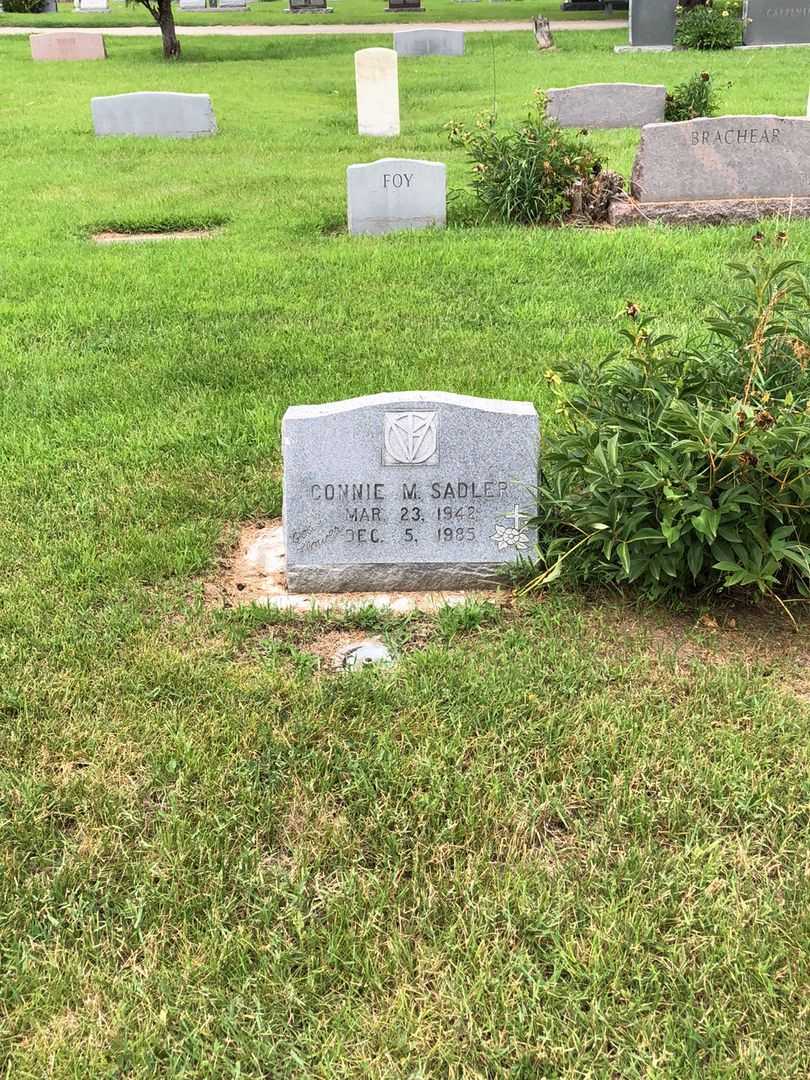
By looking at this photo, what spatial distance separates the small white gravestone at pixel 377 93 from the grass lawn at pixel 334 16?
63.4ft

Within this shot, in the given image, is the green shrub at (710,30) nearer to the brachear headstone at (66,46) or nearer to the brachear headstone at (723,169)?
the brachear headstone at (66,46)

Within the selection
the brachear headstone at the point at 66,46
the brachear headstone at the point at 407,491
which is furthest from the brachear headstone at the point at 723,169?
the brachear headstone at the point at 66,46

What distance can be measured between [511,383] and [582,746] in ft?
8.78

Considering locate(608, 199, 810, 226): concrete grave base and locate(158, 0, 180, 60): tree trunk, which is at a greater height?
locate(158, 0, 180, 60): tree trunk

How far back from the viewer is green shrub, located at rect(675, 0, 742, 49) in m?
19.9

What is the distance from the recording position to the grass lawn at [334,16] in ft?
98.3

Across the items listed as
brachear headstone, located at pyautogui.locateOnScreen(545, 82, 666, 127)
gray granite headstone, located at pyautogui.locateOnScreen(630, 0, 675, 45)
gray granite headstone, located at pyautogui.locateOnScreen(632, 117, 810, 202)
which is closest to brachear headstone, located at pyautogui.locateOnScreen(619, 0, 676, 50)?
gray granite headstone, located at pyautogui.locateOnScreen(630, 0, 675, 45)

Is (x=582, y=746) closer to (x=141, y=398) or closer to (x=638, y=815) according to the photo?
(x=638, y=815)

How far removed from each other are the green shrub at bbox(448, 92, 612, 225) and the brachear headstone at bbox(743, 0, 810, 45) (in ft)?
47.6

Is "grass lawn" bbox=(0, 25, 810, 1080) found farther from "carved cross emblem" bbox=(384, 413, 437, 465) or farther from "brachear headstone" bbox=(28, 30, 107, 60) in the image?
"brachear headstone" bbox=(28, 30, 107, 60)

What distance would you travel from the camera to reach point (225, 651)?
3154 millimetres

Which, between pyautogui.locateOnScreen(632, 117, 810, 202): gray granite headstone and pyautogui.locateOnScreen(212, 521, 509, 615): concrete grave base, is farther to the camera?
pyautogui.locateOnScreen(632, 117, 810, 202): gray granite headstone

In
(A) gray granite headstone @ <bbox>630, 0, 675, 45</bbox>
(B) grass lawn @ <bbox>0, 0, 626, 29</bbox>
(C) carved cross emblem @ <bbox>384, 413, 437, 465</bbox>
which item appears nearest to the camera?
(C) carved cross emblem @ <bbox>384, 413, 437, 465</bbox>

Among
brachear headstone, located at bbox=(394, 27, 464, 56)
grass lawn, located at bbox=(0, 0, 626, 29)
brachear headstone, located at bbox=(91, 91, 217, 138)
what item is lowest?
brachear headstone, located at bbox=(91, 91, 217, 138)
